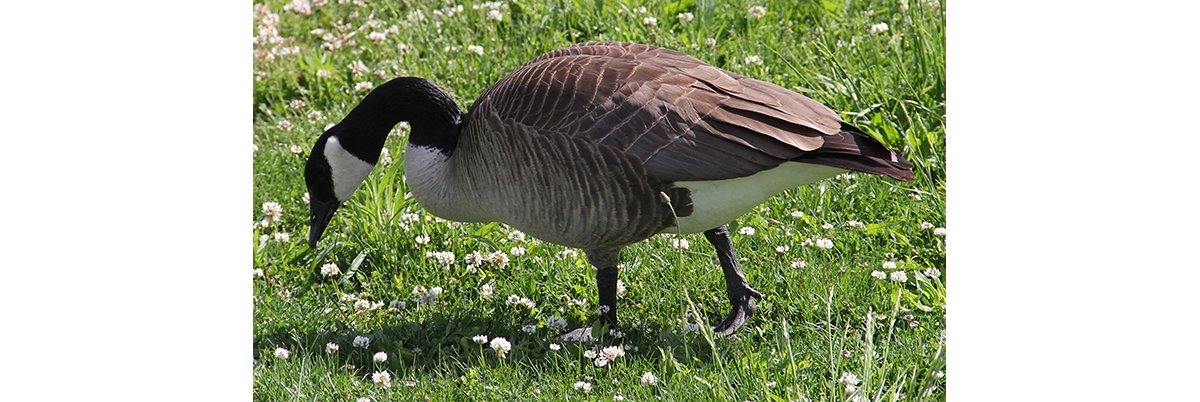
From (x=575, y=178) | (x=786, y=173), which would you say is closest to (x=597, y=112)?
(x=575, y=178)

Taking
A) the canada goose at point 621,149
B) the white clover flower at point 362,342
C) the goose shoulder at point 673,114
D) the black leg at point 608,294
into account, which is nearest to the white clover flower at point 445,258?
the canada goose at point 621,149

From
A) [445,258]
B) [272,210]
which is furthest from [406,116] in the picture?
[272,210]

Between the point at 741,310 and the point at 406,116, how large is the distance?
132 cm

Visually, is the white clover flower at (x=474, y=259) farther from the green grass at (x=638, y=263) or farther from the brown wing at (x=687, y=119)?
the brown wing at (x=687, y=119)

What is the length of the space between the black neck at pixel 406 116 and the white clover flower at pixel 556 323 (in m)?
0.67

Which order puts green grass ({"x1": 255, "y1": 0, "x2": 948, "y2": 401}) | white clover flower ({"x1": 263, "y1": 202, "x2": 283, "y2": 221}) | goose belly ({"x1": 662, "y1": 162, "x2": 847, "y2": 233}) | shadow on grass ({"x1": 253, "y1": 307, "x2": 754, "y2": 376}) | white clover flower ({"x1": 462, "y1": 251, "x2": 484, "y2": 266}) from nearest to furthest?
goose belly ({"x1": 662, "y1": 162, "x2": 847, "y2": 233}), green grass ({"x1": 255, "y1": 0, "x2": 948, "y2": 401}), shadow on grass ({"x1": 253, "y1": 307, "x2": 754, "y2": 376}), white clover flower ({"x1": 462, "y1": 251, "x2": 484, "y2": 266}), white clover flower ({"x1": 263, "y1": 202, "x2": 283, "y2": 221})

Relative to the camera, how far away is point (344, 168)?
145 inches

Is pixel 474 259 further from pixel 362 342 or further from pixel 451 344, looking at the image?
pixel 362 342

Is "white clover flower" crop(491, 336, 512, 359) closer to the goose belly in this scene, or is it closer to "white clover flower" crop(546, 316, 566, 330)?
"white clover flower" crop(546, 316, 566, 330)

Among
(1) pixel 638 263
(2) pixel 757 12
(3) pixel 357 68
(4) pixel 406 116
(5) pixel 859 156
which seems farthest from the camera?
(3) pixel 357 68

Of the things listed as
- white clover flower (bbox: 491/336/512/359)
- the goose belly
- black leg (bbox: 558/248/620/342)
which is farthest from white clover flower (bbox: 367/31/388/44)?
the goose belly

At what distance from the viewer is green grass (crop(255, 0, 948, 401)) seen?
333 cm

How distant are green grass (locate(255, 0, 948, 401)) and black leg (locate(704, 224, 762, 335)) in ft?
0.23

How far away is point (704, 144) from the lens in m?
3.17
